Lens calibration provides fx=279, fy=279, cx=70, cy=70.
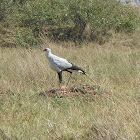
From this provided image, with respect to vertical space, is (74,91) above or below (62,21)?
above

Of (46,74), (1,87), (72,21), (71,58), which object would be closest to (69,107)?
(1,87)

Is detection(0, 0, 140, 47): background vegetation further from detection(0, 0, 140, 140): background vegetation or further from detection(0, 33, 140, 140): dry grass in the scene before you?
detection(0, 33, 140, 140): dry grass

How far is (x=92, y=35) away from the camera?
14.0 meters

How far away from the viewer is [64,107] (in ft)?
15.8

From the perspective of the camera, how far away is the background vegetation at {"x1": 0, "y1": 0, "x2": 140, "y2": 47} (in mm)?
12336

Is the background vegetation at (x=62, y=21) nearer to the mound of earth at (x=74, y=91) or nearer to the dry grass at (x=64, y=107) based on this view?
the dry grass at (x=64, y=107)

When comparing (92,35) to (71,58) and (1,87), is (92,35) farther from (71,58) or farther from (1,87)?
(1,87)

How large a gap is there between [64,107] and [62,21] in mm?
9130

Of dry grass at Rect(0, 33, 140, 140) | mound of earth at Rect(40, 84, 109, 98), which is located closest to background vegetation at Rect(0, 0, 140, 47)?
dry grass at Rect(0, 33, 140, 140)

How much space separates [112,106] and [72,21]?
31.9ft

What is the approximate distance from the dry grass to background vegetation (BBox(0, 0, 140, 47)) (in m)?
4.73

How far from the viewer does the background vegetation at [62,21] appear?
40.5ft

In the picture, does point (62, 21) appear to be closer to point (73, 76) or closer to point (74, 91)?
point (73, 76)

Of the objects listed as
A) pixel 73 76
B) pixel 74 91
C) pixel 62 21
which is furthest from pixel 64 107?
pixel 62 21
